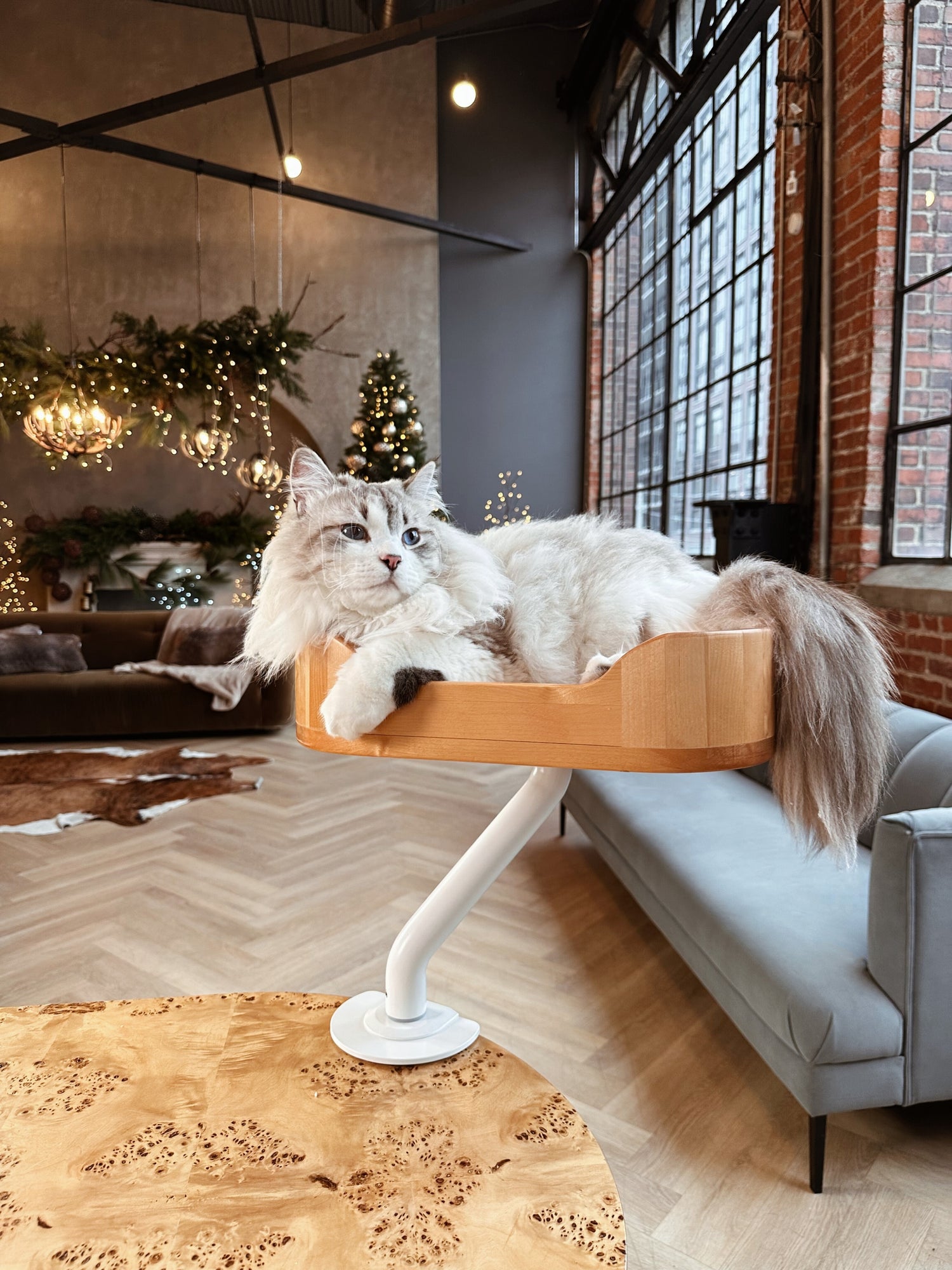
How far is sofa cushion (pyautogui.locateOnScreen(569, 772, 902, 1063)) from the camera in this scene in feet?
4.52

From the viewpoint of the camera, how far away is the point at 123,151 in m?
6.17

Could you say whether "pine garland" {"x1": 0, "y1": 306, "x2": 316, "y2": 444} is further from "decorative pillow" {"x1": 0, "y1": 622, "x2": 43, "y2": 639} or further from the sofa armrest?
the sofa armrest

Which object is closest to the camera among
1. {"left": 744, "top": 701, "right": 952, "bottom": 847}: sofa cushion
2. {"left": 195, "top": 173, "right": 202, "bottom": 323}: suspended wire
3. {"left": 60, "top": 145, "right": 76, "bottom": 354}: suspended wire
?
{"left": 744, "top": 701, "right": 952, "bottom": 847}: sofa cushion

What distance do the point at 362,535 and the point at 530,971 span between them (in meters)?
1.67

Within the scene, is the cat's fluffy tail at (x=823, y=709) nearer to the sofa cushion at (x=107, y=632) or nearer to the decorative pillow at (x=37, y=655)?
the decorative pillow at (x=37, y=655)

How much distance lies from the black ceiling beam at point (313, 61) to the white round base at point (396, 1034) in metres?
5.44

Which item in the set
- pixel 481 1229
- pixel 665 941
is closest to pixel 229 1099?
pixel 481 1229

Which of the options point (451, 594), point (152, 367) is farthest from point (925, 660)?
point (152, 367)

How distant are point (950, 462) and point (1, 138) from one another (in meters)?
9.30

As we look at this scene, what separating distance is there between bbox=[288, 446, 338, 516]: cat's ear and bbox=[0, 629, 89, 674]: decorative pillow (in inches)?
181

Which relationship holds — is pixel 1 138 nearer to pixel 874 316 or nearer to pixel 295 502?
pixel 874 316

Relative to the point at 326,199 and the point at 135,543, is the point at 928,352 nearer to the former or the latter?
the point at 326,199

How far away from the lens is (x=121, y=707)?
4.77 m

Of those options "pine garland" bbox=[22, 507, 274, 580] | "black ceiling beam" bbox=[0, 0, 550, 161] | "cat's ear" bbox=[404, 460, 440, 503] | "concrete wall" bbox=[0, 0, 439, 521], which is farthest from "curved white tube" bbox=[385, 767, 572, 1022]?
"pine garland" bbox=[22, 507, 274, 580]
